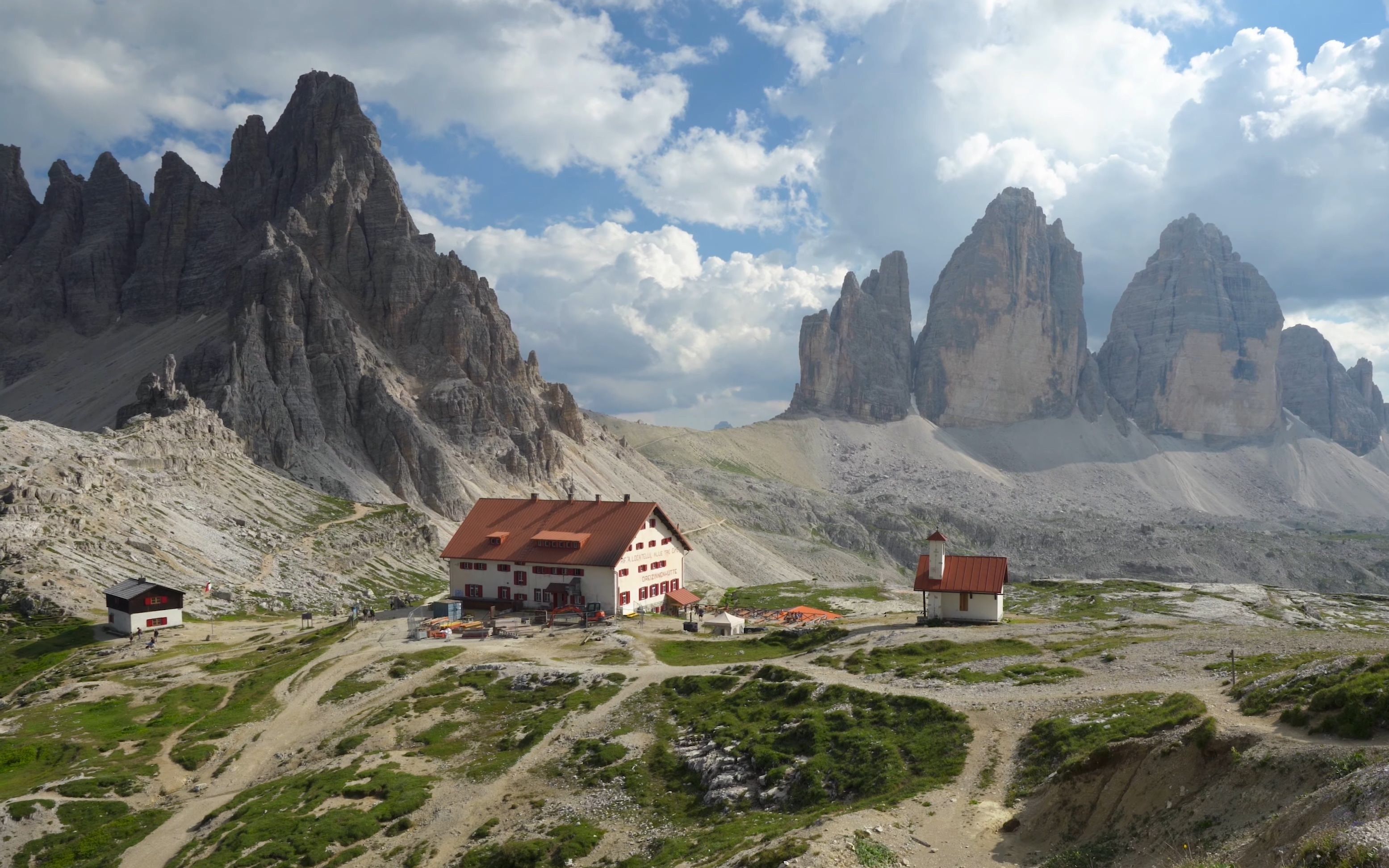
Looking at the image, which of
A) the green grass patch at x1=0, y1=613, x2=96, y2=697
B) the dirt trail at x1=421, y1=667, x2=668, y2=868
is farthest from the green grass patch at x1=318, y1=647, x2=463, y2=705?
the green grass patch at x1=0, y1=613, x2=96, y2=697

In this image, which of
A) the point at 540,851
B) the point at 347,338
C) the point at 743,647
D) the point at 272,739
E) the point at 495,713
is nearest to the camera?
the point at 540,851

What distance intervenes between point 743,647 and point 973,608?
53.9ft

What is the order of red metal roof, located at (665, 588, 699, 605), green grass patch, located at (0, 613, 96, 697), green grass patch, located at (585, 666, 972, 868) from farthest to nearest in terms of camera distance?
red metal roof, located at (665, 588, 699, 605) → green grass patch, located at (0, 613, 96, 697) → green grass patch, located at (585, 666, 972, 868)

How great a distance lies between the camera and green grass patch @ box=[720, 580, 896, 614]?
327 feet

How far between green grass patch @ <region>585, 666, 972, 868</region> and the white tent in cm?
1860

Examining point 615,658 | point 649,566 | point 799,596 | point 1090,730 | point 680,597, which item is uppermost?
point 649,566

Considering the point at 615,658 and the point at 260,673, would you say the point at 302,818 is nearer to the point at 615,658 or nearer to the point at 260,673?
the point at 615,658

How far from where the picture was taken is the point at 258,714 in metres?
49.0

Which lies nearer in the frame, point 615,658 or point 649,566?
point 615,658

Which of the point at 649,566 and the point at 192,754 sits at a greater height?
the point at 649,566

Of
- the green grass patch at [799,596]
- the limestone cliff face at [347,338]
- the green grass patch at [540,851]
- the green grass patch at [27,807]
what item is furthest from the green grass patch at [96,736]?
the limestone cliff face at [347,338]

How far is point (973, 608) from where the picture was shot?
59562 millimetres

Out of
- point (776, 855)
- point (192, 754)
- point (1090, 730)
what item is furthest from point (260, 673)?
point (1090, 730)

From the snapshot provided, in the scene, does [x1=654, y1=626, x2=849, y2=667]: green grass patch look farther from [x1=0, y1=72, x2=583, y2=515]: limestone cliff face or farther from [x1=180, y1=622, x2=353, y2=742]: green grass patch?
[x1=0, y1=72, x2=583, y2=515]: limestone cliff face
